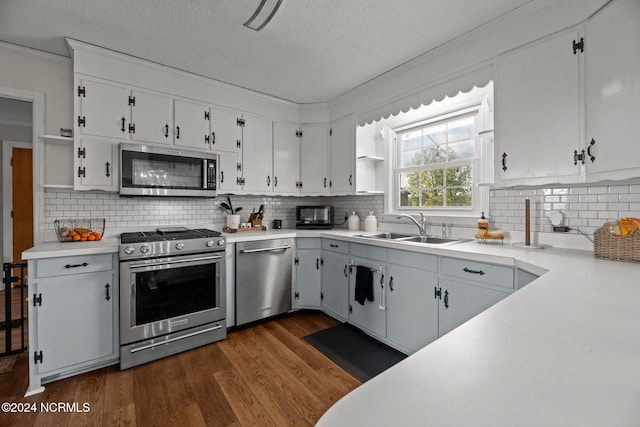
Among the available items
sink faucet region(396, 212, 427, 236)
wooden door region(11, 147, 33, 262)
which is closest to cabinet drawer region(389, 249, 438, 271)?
sink faucet region(396, 212, 427, 236)

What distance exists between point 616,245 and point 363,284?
1691mm

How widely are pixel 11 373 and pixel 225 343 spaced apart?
1.49 metres

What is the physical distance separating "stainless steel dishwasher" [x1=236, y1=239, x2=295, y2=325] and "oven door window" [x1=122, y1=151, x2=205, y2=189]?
0.81 metres

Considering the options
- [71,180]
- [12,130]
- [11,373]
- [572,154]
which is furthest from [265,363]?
[12,130]

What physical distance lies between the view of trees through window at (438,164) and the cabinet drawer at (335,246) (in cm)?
90

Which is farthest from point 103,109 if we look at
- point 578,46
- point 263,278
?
point 578,46

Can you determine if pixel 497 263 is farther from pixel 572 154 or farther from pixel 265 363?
pixel 265 363

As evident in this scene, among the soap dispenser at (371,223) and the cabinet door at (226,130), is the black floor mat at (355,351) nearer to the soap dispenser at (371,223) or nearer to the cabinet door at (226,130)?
the soap dispenser at (371,223)

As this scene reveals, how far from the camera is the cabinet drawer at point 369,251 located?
2.52 metres

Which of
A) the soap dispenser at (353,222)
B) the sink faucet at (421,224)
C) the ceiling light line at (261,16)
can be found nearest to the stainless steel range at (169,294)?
the soap dispenser at (353,222)

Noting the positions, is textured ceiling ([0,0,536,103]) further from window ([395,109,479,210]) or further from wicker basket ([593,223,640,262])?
wicker basket ([593,223,640,262])

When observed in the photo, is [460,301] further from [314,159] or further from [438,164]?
[314,159]

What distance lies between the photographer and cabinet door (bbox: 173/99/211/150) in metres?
2.82

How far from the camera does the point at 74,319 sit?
6.75ft
